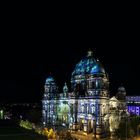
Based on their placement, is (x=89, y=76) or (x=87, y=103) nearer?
(x=87, y=103)

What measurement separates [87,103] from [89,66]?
969cm

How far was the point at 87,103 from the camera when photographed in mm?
97750

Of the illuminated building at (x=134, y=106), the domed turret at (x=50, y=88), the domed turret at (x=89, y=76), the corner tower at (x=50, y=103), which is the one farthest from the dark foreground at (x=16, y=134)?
the illuminated building at (x=134, y=106)

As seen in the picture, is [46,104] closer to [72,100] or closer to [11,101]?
[72,100]

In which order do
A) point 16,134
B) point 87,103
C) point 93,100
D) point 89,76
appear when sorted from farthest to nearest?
point 89,76
point 87,103
point 93,100
point 16,134

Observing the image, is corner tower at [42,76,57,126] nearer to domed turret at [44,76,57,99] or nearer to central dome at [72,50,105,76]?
domed turret at [44,76,57,99]

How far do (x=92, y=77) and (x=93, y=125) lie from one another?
10.5 metres

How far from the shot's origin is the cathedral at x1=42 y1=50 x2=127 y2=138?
94.9m

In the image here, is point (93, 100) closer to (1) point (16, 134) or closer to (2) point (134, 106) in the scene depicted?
(2) point (134, 106)

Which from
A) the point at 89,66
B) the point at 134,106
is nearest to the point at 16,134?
the point at 89,66

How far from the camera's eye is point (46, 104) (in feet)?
374

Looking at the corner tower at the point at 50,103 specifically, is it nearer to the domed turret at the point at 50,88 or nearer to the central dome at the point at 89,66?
the domed turret at the point at 50,88

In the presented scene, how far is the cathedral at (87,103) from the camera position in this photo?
94875mm

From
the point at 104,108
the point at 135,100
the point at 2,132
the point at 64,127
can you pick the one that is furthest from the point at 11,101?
the point at 2,132
